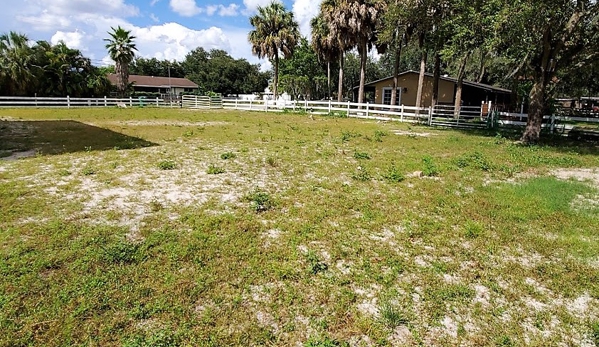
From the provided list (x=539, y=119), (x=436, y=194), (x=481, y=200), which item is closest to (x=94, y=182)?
(x=436, y=194)

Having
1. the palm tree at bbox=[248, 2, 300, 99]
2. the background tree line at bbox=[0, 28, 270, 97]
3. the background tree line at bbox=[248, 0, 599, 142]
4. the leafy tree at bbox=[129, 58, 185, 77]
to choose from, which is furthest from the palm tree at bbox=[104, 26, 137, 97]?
the leafy tree at bbox=[129, 58, 185, 77]

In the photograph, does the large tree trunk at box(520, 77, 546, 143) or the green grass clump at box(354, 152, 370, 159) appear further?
the large tree trunk at box(520, 77, 546, 143)

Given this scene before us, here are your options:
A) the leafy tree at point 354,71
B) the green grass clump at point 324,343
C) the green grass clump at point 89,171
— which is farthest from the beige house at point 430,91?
the green grass clump at point 324,343

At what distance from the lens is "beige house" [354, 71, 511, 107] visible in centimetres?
2620

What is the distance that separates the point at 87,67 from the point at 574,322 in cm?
3770

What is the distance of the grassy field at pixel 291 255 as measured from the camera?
2947 mm

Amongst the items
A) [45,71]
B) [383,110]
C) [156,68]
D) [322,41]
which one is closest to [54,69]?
[45,71]

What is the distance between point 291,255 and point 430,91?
1012 inches

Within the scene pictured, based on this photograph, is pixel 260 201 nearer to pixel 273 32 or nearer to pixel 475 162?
pixel 475 162

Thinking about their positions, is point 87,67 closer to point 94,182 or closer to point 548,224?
point 94,182

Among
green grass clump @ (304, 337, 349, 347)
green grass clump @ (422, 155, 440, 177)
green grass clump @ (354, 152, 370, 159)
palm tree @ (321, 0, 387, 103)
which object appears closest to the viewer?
green grass clump @ (304, 337, 349, 347)

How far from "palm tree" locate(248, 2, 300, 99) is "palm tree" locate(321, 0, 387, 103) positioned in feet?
18.8

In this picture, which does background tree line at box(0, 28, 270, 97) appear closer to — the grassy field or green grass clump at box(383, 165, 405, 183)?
the grassy field

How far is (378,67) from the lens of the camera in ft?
213
